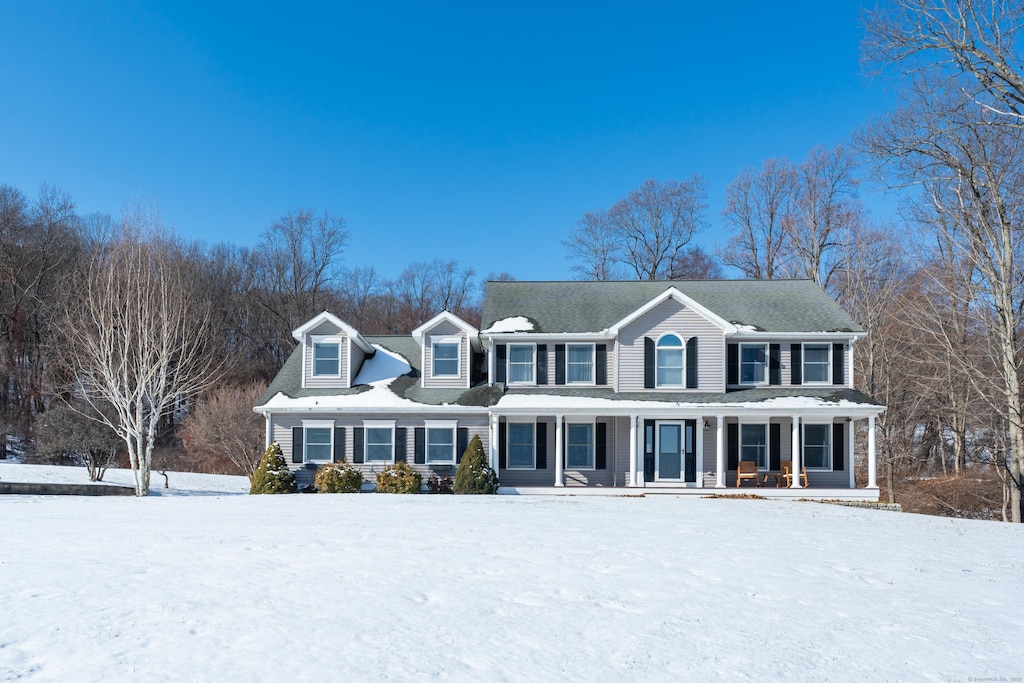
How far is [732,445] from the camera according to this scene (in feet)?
80.7

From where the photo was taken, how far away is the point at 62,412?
1081 inches

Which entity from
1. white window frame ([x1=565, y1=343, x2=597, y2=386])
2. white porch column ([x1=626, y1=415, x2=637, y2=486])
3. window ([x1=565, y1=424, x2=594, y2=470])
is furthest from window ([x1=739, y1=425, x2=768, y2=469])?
white window frame ([x1=565, y1=343, x2=597, y2=386])

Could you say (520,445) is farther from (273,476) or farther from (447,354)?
(273,476)

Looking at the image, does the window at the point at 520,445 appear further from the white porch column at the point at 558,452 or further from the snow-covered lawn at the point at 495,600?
the snow-covered lawn at the point at 495,600

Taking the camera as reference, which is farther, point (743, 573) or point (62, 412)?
point (62, 412)

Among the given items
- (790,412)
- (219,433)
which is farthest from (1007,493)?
(219,433)

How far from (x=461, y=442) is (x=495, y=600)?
15364mm

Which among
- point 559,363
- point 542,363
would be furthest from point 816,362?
point 542,363

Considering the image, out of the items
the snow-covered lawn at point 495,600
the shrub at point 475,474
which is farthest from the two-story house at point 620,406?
the snow-covered lawn at point 495,600

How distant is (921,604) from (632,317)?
48.9 ft

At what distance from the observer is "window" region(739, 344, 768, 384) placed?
2503 cm

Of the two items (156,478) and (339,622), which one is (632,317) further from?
(156,478)

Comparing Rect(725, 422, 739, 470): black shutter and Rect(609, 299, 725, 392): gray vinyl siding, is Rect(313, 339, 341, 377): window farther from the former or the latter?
Rect(725, 422, 739, 470): black shutter

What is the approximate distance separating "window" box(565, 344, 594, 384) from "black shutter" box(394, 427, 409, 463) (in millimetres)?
5329
